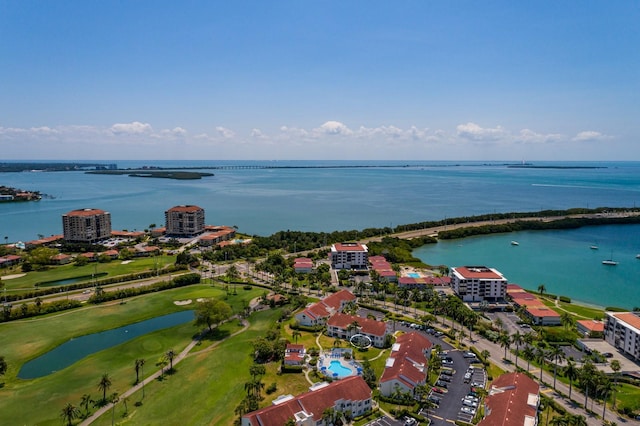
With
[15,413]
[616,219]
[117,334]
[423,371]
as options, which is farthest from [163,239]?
[616,219]

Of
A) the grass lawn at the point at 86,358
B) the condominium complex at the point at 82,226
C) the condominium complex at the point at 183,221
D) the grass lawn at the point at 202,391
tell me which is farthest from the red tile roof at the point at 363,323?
the condominium complex at the point at 82,226

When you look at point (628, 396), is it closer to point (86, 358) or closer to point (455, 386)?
point (455, 386)

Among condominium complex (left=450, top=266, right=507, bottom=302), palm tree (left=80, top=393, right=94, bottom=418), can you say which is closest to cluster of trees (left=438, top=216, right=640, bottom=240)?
condominium complex (left=450, top=266, right=507, bottom=302)

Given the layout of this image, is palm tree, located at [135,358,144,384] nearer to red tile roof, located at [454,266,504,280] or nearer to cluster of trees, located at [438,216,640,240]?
red tile roof, located at [454,266,504,280]

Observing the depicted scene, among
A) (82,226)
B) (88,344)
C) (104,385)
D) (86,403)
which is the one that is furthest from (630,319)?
(82,226)

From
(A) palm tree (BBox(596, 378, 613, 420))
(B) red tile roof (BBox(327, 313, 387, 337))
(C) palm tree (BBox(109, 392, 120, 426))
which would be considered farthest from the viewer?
(B) red tile roof (BBox(327, 313, 387, 337))

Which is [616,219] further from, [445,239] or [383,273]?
[383,273]
